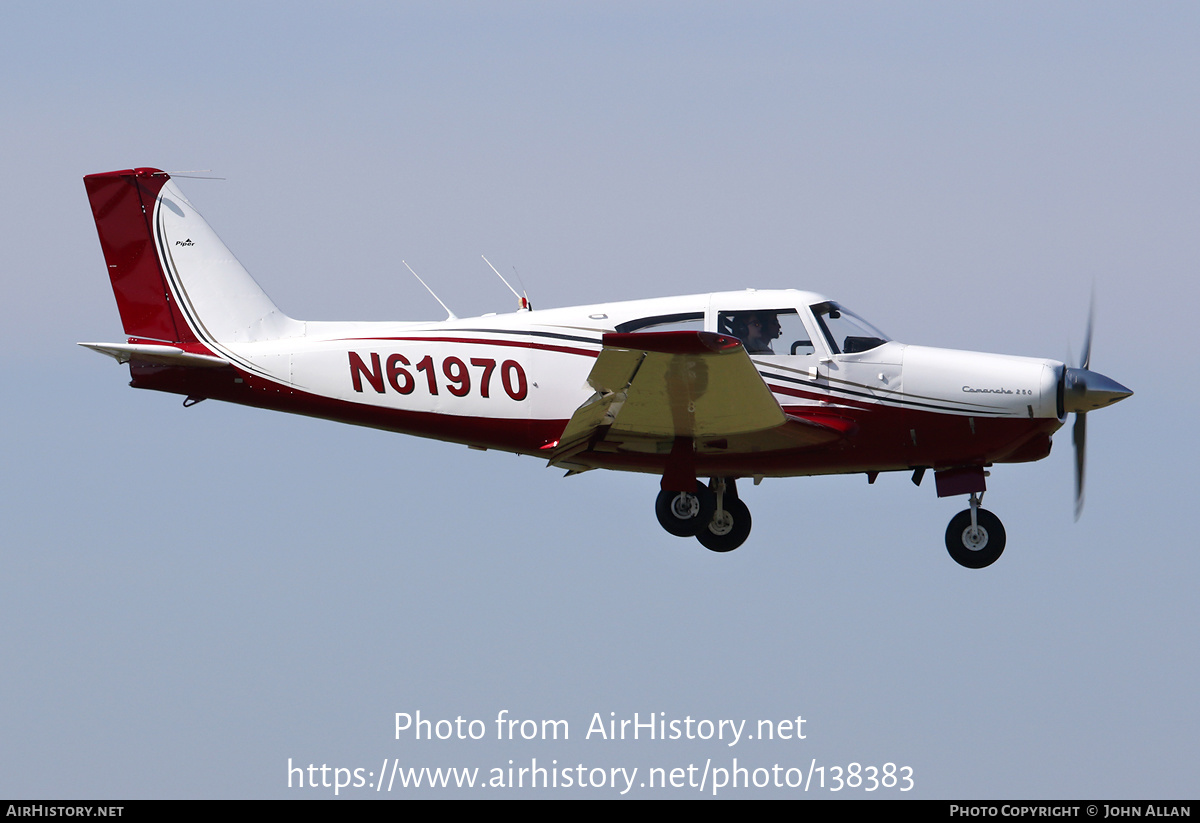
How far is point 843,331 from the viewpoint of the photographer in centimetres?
1516

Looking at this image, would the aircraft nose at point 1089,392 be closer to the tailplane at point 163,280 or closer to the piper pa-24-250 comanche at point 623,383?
the piper pa-24-250 comanche at point 623,383

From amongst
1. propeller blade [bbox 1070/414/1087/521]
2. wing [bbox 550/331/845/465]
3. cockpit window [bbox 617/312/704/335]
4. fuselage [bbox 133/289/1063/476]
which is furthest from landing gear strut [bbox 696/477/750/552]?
propeller blade [bbox 1070/414/1087/521]

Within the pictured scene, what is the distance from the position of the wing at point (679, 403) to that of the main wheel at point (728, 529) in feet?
4.82

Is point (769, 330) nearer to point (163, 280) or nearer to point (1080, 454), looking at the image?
point (1080, 454)

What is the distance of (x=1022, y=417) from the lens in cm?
1488

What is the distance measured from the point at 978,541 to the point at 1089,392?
2.00 metres

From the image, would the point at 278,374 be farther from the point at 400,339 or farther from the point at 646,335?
the point at 646,335

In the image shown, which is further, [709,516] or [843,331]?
[709,516]

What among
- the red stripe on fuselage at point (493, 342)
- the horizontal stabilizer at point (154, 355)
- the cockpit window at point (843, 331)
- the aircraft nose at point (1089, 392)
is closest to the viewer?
the aircraft nose at point (1089, 392)

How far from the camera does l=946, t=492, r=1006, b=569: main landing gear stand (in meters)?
15.2

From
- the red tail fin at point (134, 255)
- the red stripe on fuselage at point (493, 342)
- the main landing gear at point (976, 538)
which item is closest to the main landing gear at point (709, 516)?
the red stripe on fuselage at point (493, 342)

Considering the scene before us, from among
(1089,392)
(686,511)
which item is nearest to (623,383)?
(686,511)

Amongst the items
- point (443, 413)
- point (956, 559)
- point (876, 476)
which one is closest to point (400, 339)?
point (443, 413)

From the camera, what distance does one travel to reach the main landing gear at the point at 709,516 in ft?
53.8
